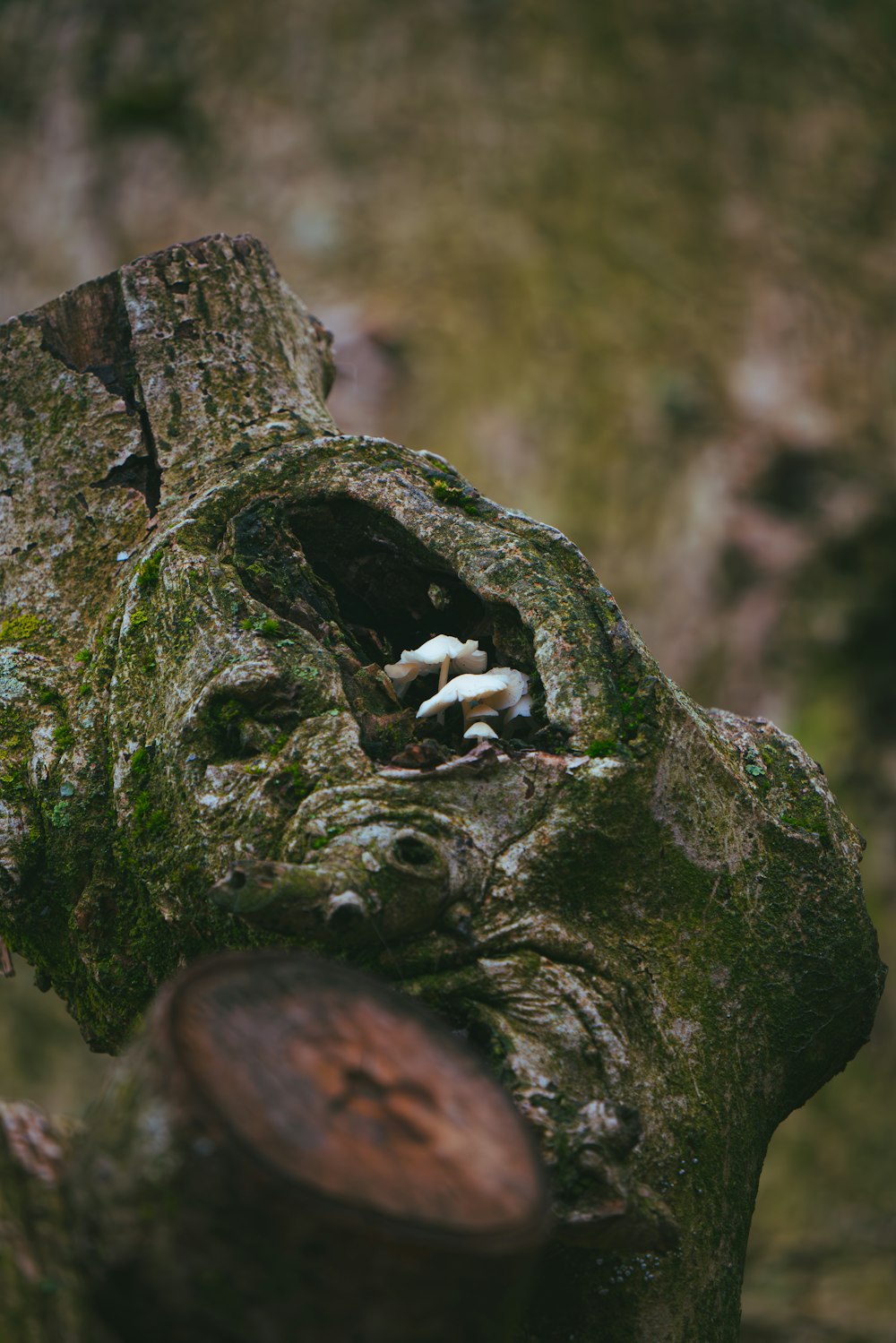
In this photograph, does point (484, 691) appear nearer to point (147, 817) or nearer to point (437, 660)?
point (437, 660)

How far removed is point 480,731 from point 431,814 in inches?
8.2

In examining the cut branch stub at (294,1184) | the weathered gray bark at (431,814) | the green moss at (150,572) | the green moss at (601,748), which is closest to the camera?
the cut branch stub at (294,1184)

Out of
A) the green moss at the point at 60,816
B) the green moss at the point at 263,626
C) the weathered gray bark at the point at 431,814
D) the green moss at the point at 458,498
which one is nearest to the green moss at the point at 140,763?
the weathered gray bark at the point at 431,814

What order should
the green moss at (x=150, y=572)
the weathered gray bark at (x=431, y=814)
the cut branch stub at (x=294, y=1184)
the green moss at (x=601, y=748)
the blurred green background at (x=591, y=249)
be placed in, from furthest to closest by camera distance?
1. the blurred green background at (x=591, y=249)
2. the green moss at (x=150, y=572)
3. the green moss at (x=601, y=748)
4. the weathered gray bark at (x=431, y=814)
5. the cut branch stub at (x=294, y=1184)

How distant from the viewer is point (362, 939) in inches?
65.1

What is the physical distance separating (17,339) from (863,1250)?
5.57 meters

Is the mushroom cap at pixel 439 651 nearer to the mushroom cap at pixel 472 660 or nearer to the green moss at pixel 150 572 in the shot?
the mushroom cap at pixel 472 660

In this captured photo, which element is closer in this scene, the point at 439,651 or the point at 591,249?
the point at 439,651

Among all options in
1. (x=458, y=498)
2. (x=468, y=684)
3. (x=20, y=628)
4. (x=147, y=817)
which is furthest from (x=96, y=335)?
(x=468, y=684)

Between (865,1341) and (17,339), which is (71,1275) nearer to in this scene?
(17,339)

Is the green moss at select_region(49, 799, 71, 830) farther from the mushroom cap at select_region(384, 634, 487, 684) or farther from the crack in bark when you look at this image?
the crack in bark

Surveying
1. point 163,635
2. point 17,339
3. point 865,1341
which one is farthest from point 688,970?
point 865,1341

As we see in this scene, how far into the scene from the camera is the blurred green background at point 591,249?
19.9 feet

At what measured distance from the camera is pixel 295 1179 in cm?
101
